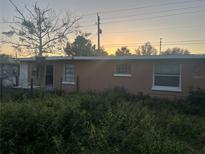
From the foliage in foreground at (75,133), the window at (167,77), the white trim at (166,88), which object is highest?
the window at (167,77)

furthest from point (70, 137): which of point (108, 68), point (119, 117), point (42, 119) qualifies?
point (108, 68)

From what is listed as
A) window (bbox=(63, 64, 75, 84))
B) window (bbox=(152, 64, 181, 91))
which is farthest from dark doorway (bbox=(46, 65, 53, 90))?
window (bbox=(152, 64, 181, 91))

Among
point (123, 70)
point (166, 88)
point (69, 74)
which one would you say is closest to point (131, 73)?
point (123, 70)

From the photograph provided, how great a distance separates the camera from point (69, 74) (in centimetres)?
2466

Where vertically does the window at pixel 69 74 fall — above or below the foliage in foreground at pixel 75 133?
above

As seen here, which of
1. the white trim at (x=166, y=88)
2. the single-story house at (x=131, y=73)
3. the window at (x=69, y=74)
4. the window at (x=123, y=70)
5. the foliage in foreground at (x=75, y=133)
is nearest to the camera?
the foliage in foreground at (x=75, y=133)

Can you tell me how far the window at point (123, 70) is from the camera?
20761 millimetres

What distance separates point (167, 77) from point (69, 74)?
28.3 ft

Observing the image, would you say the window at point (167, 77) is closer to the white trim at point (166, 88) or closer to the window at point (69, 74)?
the white trim at point (166, 88)

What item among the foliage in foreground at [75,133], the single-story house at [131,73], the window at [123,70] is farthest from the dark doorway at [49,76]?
the foliage in foreground at [75,133]

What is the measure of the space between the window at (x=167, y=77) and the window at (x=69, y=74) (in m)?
7.38

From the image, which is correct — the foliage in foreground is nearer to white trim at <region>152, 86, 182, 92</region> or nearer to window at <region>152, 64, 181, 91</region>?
white trim at <region>152, 86, 182, 92</region>

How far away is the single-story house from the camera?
18.0 metres

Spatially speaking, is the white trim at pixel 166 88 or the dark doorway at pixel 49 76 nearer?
the white trim at pixel 166 88
